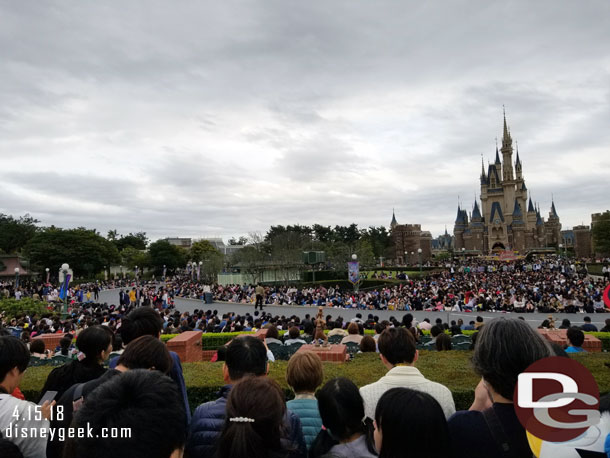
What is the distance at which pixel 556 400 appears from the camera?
212 cm

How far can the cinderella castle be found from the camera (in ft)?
294

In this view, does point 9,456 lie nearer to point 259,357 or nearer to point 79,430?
point 79,430

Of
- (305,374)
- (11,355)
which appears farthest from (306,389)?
(11,355)

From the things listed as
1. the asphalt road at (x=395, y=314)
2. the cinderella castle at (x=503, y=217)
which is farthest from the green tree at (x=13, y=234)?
the cinderella castle at (x=503, y=217)

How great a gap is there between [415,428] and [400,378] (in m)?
1.19

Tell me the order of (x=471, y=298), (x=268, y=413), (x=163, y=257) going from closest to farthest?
(x=268, y=413) < (x=471, y=298) < (x=163, y=257)

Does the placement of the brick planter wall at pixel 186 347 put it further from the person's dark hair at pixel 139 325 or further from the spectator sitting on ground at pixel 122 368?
the spectator sitting on ground at pixel 122 368

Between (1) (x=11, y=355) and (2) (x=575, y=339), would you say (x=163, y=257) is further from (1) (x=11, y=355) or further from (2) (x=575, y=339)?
(1) (x=11, y=355)

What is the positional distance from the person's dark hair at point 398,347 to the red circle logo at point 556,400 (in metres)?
1.26

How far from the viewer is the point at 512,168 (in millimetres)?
94688

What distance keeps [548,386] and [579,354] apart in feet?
16.7

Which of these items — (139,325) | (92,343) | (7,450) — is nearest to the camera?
(7,450)

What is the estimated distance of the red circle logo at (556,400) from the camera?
2.01 metres

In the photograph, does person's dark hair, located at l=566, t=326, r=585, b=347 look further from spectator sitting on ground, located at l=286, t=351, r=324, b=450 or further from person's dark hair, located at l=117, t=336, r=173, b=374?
person's dark hair, located at l=117, t=336, r=173, b=374
